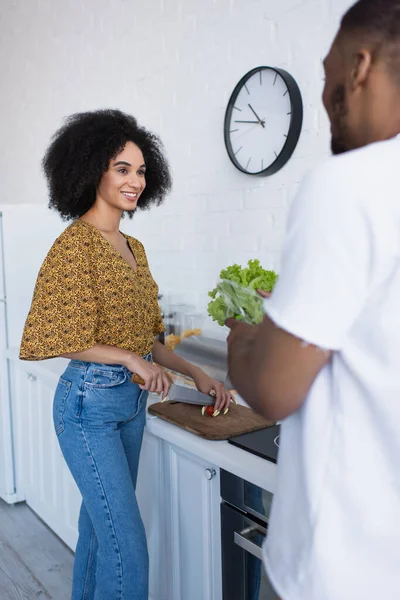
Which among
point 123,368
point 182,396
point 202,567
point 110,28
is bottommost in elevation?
point 202,567

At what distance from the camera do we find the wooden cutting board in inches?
60.5

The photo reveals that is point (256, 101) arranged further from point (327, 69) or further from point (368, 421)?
point (368, 421)

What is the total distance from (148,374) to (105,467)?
253 mm

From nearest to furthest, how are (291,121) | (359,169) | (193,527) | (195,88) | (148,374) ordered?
(359,169) < (148,374) < (193,527) < (291,121) < (195,88)

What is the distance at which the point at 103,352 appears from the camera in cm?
147

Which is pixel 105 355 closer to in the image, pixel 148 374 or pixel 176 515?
pixel 148 374

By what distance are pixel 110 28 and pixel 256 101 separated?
1201 mm

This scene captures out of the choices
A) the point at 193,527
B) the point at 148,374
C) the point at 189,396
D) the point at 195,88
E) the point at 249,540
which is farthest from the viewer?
the point at 195,88

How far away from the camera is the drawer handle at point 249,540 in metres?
1.35

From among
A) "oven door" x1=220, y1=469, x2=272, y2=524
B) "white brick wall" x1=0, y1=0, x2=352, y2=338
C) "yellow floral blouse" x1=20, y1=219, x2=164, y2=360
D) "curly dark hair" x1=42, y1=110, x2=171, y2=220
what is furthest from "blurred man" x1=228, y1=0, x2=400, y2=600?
"white brick wall" x1=0, y1=0, x2=352, y2=338

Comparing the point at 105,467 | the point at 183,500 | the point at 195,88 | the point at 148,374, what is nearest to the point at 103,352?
the point at 148,374

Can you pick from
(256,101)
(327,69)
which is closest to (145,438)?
(256,101)

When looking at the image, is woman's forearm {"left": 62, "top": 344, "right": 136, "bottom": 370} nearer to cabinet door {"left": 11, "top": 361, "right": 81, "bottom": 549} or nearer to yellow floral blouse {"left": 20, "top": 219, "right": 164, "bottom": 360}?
yellow floral blouse {"left": 20, "top": 219, "right": 164, "bottom": 360}

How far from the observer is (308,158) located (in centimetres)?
192
